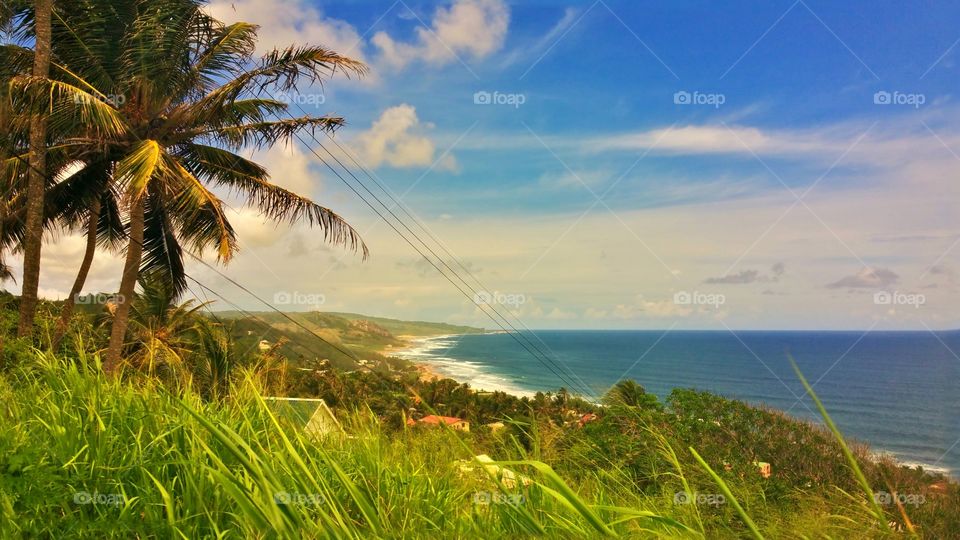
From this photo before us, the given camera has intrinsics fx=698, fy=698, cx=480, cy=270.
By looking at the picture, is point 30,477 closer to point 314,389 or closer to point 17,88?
point 17,88

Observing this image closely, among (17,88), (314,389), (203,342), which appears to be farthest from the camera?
(314,389)

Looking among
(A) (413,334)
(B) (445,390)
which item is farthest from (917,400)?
(B) (445,390)

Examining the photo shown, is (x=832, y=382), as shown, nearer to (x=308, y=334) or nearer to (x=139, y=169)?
(x=308, y=334)

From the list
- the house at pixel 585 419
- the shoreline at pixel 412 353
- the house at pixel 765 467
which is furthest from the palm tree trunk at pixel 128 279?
the house at pixel 765 467

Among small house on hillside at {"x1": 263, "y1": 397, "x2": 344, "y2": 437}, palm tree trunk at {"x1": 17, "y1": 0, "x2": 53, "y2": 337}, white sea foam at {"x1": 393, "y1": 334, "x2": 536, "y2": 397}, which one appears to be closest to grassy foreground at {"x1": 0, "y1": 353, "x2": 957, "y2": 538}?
small house on hillside at {"x1": 263, "y1": 397, "x2": 344, "y2": 437}

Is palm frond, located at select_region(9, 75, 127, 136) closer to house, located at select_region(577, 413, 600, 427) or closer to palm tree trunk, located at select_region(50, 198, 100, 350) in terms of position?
palm tree trunk, located at select_region(50, 198, 100, 350)

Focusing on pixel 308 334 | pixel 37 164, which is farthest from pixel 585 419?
pixel 308 334

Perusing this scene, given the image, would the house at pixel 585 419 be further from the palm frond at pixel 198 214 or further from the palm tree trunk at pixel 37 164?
the palm tree trunk at pixel 37 164
